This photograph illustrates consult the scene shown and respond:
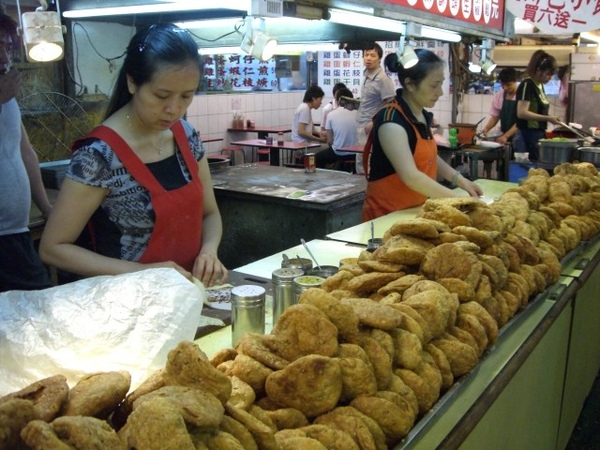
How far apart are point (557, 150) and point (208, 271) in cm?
386

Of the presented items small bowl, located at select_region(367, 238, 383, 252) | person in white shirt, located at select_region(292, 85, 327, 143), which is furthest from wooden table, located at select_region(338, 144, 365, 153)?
small bowl, located at select_region(367, 238, 383, 252)

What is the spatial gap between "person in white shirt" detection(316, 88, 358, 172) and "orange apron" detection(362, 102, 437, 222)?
16.2 ft

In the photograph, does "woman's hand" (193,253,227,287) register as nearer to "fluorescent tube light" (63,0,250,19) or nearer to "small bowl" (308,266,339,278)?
"small bowl" (308,266,339,278)

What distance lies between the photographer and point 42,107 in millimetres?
5219

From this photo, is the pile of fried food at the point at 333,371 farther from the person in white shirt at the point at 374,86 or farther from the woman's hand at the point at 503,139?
the woman's hand at the point at 503,139

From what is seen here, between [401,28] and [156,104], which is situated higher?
[401,28]

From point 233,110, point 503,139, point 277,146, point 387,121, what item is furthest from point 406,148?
point 233,110

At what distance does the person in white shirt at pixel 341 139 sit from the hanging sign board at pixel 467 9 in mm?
3873

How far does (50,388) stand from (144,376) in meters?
0.32

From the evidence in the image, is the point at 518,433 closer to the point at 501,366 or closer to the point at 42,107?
the point at 501,366

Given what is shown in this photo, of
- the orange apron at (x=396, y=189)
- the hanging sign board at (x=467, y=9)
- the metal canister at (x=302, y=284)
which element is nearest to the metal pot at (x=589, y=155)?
the hanging sign board at (x=467, y=9)

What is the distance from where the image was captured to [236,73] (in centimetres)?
1097

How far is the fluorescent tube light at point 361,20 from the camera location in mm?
3152

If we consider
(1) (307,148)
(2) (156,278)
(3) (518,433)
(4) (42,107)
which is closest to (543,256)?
(3) (518,433)
